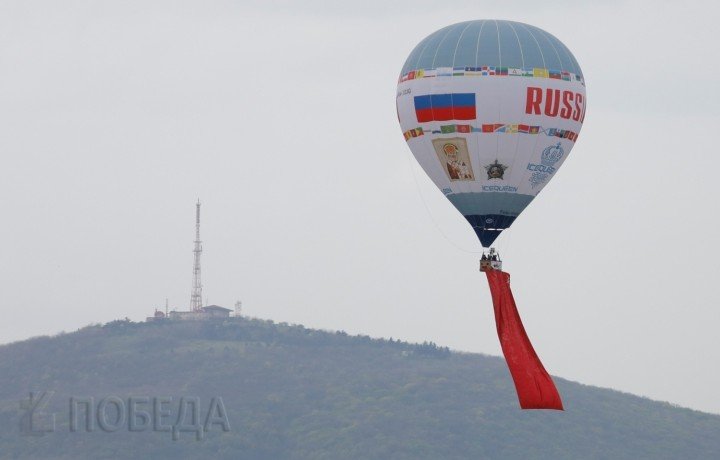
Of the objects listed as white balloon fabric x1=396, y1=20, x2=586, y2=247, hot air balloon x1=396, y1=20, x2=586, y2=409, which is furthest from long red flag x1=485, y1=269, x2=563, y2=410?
white balloon fabric x1=396, y1=20, x2=586, y2=247

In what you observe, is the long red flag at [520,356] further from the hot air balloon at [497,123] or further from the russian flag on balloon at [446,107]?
the russian flag on balloon at [446,107]

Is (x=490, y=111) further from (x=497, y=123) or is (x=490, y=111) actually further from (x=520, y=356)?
(x=520, y=356)

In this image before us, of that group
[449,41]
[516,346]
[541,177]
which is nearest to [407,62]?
[449,41]

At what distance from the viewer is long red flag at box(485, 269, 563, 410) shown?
222 feet

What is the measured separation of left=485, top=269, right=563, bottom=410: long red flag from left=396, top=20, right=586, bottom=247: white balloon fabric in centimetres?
248

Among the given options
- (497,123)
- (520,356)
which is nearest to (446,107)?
(497,123)

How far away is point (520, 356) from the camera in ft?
224

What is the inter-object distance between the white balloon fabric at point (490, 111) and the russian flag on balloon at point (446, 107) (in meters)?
0.04

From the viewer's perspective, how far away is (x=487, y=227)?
68750 millimetres

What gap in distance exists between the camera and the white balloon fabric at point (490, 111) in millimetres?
67875

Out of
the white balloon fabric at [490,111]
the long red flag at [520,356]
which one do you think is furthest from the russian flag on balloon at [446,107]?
the long red flag at [520,356]

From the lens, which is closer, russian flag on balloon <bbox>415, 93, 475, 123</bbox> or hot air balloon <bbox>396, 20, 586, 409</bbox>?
russian flag on balloon <bbox>415, 93, 475, 123</bbox>

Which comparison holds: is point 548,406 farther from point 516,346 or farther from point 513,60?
point 513,60

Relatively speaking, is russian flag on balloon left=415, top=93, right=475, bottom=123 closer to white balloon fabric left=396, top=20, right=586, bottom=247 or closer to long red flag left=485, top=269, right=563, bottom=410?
white balloon fabric left=396, top=20, right=586, bottom=247
